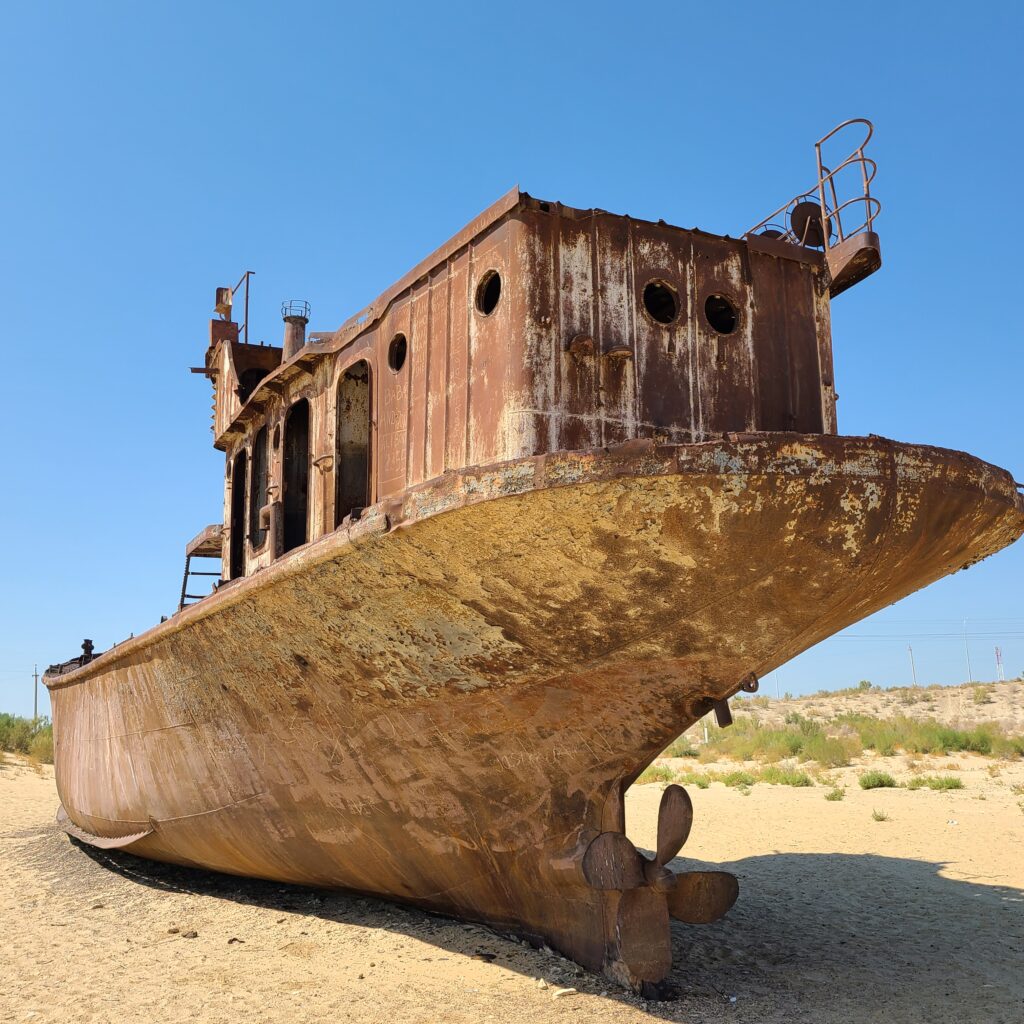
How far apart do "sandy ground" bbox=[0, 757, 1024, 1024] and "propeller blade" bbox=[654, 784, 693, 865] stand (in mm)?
690

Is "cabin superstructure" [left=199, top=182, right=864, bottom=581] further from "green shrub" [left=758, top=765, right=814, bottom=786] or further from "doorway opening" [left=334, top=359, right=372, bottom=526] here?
"green shrub" [left=758, top=765, right=814, bottom=786]

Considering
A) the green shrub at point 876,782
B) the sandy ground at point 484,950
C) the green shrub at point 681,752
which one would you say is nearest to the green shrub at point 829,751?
the green shrub at point 876,782

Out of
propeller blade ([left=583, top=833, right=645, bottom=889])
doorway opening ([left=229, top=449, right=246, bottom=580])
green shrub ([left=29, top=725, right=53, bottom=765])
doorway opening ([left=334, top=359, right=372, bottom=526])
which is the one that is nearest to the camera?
propeller blade ([left=583, top=833, right=645, bottom=889])

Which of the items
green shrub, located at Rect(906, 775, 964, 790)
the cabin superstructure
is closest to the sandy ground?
the cabin superstructure

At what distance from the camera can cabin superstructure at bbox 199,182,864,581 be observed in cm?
479

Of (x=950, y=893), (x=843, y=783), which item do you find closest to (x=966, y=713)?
(x=843, y=783)

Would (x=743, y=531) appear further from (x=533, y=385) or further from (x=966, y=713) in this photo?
(x=966, y=713)

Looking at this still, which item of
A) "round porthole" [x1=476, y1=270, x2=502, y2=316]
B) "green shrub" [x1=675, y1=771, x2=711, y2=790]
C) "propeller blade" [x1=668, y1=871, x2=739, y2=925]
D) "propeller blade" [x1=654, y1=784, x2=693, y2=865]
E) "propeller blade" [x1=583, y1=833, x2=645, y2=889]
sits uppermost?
"round porthole" [x1=476, y1=270, x2=502, y2=316]

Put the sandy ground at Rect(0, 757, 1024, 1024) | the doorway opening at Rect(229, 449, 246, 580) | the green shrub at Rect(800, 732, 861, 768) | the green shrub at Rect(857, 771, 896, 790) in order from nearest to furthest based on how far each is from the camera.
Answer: the sandy ground at Rect(0, 757, 1024, 1024) → the doorway opening at Rect(229, 449, 246, 580) → the green shrub at Rect(857, 771, 896, 790) → the green shrub at Rect(800, 732, 861, 768)

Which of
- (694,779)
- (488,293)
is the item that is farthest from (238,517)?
(694,779)

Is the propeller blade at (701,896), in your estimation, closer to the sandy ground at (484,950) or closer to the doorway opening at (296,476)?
the sandy ground at (484,950)

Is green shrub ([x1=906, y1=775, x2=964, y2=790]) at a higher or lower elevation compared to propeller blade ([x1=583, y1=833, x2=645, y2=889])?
lower

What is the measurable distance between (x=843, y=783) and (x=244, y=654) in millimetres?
12140

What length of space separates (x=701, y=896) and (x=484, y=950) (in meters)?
1.27
